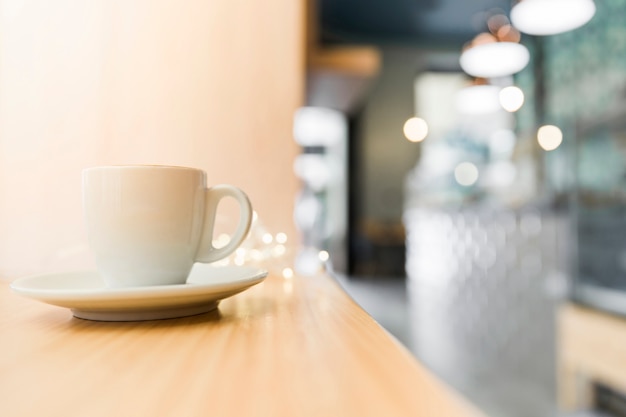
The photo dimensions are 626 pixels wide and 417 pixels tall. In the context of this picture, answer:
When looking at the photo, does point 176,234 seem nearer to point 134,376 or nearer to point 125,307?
point 125,307

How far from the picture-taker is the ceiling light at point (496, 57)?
3.47m

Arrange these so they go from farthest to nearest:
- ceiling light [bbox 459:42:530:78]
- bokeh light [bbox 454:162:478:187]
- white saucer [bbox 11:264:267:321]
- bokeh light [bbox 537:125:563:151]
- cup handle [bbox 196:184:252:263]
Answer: bokeh light [bbox 454:162:478:187], bokeh light [bbox 537:125:563:151], ceiling light [bbox 459:42:530:78], cup handle [bbox 196:184:252:263], white saucer [bbox 11:264:267:321]

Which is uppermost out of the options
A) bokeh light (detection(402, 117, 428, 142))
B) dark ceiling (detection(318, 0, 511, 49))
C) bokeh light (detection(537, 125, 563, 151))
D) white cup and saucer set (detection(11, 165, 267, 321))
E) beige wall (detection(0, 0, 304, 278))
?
dark ceiling (detection(318, 0, 511, 49))

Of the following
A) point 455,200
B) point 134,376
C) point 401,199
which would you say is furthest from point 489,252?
point 134,376

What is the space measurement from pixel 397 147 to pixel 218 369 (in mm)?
6321

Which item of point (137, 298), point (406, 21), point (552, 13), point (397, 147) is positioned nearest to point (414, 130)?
point (397, 147)

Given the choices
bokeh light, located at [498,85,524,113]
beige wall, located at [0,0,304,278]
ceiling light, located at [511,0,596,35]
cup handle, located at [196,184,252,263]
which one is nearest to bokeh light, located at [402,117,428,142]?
bokeh light, located at [498,85,524,113]

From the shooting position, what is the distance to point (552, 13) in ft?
8.36

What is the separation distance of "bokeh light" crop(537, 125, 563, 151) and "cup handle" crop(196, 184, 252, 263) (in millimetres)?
4347

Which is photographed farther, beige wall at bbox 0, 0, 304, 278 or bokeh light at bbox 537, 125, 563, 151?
bokeh light at bbox 537, 125, 563, 151

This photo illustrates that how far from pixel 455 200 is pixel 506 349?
2985mm

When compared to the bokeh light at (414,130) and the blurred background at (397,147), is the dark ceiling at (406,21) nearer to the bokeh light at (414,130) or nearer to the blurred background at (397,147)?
the blurred background at (397,147)

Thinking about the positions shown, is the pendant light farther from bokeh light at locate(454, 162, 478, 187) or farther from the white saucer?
the white saucer

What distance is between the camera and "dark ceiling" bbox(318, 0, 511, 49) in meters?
5.12
